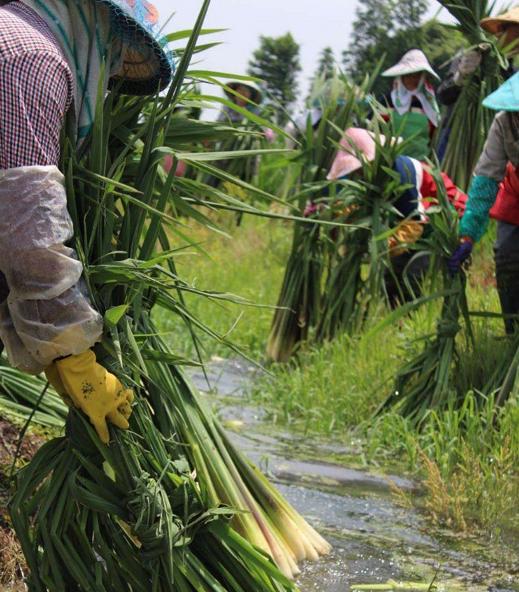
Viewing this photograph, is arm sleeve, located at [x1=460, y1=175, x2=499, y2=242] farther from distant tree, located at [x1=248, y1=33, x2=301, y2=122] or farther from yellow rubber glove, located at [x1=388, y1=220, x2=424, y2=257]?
distant tree, located at [x1=248, y1=33, x2=301, y2=122]

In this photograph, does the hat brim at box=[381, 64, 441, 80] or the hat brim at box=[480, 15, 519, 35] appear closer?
the hat brim at box=[480, 15, 519, 35]

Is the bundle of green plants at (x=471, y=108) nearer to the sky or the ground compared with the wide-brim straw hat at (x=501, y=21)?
nearer to the ground

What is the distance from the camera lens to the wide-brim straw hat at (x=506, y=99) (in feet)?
16.1

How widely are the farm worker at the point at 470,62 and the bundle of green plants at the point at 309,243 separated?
86 centimetres

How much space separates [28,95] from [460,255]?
10.1 ft

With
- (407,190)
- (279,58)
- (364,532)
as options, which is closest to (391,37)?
(279,58)

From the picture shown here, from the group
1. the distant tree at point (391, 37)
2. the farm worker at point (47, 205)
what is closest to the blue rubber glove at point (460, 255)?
the farm worker at point (47, 205)

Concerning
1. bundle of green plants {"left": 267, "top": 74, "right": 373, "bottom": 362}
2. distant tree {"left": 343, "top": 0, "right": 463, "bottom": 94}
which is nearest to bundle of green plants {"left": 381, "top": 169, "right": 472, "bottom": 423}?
bundle of green plants {"left": 267, "top": 74, "right": 373, "bottom": 362}

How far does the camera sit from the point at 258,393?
6.42m

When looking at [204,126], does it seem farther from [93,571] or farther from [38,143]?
[93,571]

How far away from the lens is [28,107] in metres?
2.51

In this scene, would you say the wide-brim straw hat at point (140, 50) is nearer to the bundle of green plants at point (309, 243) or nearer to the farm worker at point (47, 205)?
the farm worker at point (47, 205)

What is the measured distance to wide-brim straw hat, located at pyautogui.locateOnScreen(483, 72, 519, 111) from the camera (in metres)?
4.89

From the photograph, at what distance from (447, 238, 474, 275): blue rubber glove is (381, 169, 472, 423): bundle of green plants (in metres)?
0.03
